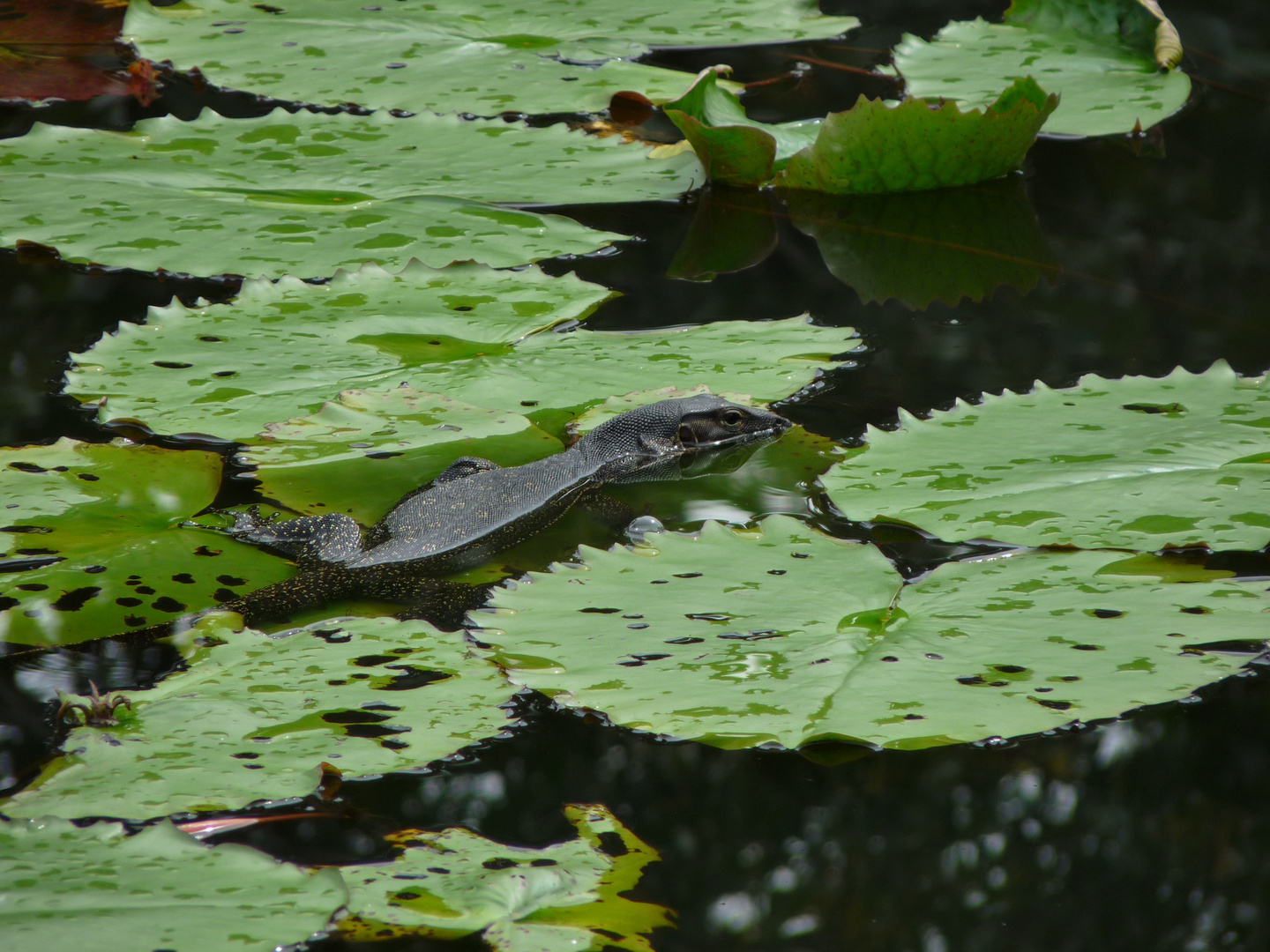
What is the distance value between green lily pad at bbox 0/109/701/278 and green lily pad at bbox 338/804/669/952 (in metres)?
2.11

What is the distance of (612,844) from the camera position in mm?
1611

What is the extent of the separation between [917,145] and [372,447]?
2226 millimetres

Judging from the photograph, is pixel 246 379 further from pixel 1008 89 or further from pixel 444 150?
pixel 1008 89

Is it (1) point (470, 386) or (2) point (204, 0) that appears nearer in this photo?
(1) point (470, 386)

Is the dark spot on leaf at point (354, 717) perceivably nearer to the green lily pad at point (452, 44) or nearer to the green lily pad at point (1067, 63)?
the green lily pad at point (452, 44)

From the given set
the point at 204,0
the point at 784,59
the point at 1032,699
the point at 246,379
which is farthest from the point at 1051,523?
the point at 204,0

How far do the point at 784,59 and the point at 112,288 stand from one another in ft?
10.7

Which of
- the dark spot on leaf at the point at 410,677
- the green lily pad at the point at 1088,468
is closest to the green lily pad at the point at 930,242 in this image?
the green lily pad at the point at 1088,468

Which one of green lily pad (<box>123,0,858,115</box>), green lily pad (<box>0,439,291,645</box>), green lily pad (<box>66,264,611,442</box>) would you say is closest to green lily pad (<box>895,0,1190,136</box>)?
green lily pad (<box>123,0,858,115</box>)

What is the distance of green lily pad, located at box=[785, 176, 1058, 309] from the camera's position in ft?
11.4

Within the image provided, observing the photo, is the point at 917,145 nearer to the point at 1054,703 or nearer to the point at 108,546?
the point at 1054,703

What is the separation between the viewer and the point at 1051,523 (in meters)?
2.20

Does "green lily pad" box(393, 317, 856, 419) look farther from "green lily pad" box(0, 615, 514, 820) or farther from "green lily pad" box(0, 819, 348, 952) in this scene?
"green lily pad" box(0, 819, 348, 952)

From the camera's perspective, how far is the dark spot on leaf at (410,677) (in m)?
1.84
